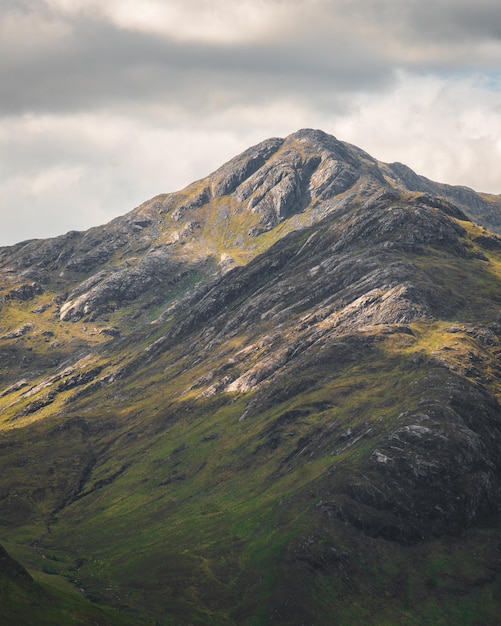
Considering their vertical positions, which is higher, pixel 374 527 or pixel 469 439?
pixel 469 439

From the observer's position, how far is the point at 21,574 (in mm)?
119000

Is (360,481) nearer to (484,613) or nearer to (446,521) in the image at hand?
(446,521)

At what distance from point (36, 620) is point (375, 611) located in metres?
82.6

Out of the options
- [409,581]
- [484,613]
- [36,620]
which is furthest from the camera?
[409,581]

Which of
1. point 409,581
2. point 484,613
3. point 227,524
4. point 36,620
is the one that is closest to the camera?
point 36,620

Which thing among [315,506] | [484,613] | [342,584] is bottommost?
[484,613]

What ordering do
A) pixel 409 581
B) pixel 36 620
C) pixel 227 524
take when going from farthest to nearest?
pixel 227 524, pixel 409 581, pixel 36 620

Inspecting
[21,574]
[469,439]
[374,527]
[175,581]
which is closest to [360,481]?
[374,527]

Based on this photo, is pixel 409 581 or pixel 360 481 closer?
pixel 409 581

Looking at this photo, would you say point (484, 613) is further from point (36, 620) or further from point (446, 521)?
point (36, 620)

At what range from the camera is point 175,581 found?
529 feet

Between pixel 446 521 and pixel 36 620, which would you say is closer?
pixel 36 620

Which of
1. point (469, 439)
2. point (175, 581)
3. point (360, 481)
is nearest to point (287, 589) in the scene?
point (175, 581)

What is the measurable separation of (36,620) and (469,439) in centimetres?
13907
